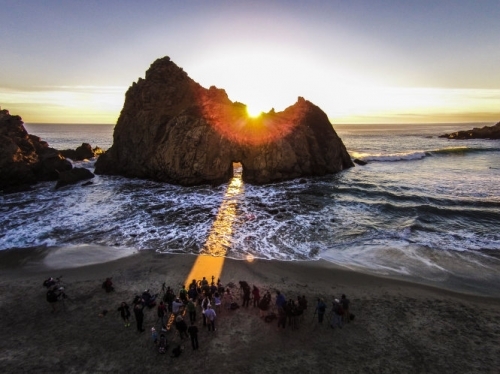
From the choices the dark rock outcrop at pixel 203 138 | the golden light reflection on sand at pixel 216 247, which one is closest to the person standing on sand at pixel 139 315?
the golden light reflection on sand at pixel 216 247

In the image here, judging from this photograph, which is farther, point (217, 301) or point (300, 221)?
point (300, 221)

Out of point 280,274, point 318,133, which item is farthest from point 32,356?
point 318,133

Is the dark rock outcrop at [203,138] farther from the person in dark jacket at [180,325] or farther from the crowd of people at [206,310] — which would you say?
the person in dark jacket at [180,325]

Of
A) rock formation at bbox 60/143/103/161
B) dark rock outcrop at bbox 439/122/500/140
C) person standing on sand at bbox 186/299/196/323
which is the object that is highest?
dark rock outcrop at bbox 439/122/500/140

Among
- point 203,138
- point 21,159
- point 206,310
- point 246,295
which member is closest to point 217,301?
point 206,310

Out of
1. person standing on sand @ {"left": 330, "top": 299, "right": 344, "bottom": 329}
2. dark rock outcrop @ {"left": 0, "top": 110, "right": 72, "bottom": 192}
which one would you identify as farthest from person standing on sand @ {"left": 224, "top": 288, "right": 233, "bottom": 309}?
dark rock outcrop @ {"left": 0, "top": 110, "right": 72, "bottom": 192}

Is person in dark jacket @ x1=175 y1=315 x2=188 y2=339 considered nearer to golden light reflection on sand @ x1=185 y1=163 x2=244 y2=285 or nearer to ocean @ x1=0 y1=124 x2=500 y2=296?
golden light reflection on sand @ x1=185 y1=163 x2=244 y2=285

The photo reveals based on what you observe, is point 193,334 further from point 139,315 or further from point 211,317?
point 139,315
